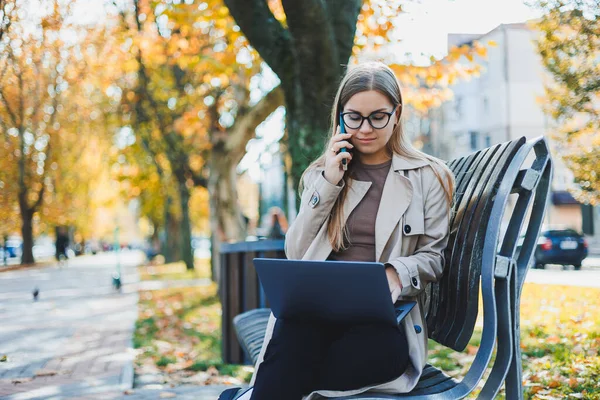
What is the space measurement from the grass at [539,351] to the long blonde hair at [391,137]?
65.2 inches

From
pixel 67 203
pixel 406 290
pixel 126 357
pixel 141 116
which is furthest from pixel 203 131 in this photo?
pixel 406 290

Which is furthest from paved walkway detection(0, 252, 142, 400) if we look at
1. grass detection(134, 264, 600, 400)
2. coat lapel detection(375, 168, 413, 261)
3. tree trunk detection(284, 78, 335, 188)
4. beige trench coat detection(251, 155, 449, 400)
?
coat lapel detection(375, 168, 413, 261)

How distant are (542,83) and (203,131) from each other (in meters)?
11.2

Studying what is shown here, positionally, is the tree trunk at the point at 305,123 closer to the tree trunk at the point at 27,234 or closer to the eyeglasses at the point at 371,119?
the tree trunk at the point at 27,234

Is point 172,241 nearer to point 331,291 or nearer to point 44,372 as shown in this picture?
point 44,372

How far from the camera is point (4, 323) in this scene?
582 centimetres

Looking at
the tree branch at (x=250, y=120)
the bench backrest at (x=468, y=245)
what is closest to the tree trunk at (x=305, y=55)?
the bench backrest at (x=468, y=245)

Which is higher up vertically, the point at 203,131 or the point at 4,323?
the point at 203,131

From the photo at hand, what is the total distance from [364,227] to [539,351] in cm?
265

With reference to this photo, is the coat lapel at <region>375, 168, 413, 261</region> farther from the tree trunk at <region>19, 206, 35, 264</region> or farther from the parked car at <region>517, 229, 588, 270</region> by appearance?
the tree trunk at <region>19, 206, 35, 264</region>

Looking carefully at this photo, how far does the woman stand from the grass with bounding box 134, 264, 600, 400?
160cm

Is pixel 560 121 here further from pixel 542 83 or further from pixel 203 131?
pixel 203 131

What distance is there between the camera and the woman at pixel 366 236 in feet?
7.97

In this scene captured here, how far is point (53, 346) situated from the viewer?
702 centimetres
